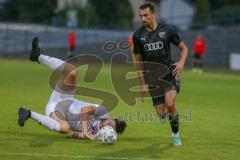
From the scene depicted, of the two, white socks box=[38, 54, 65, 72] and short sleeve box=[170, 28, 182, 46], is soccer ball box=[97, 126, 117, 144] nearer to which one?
white socks box=[38, 54, 65, 72]

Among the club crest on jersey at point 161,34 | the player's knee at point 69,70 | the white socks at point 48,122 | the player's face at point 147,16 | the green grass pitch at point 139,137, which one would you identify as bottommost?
the green grass pitch at point 139,137

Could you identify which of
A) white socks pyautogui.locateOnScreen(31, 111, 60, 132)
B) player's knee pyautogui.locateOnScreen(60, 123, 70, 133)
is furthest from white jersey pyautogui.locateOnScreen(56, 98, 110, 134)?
white socks pyautogui.locateOnScreen(31, 111, 60, 132)

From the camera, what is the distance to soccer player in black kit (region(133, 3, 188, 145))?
38.8 ft

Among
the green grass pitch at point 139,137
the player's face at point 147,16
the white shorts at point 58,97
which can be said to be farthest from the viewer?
the white shorts at point 58,97

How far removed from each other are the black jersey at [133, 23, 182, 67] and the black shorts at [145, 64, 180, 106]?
0.94ft

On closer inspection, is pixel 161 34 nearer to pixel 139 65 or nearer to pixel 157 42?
pixel 157 42

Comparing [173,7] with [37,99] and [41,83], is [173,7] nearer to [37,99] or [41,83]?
[41,83]

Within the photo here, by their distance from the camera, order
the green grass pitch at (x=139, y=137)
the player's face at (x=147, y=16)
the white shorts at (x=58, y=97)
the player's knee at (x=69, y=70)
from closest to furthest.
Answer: the green grass pitch at (x=139, y=137), the player's face at (x=147, y=16), the player's knee at (x=69, y=70), the white shorts at (x=58, y=97)

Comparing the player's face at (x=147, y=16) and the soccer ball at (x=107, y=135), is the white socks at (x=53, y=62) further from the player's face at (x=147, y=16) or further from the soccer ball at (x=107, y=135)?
the player's face at (x=147, y=16)

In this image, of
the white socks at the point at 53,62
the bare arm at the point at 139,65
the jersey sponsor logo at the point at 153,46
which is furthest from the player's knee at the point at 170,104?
the white socks at the point at 53,62

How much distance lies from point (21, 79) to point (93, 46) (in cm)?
2497

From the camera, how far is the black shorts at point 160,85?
1200cm

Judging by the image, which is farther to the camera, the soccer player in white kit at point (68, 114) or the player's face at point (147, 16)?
the soccer player in white kit at point (68, 114)

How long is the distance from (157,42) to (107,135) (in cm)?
195
